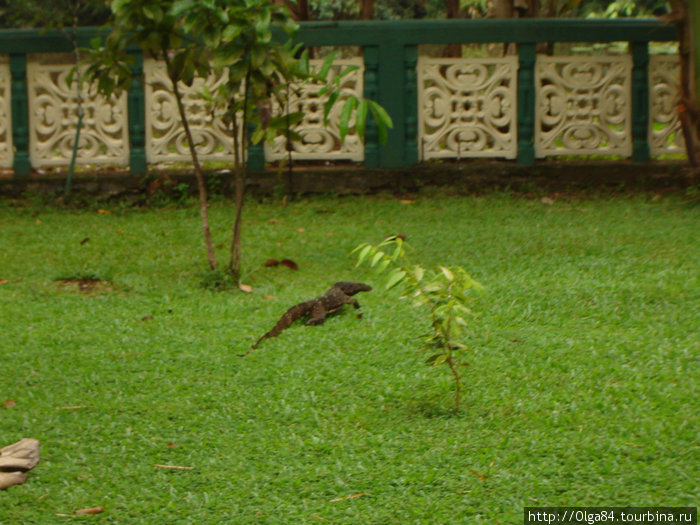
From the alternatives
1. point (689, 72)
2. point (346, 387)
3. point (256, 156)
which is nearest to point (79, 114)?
point (256, 156)

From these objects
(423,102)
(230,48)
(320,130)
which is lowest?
(320,130)

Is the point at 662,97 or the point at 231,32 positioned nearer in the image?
the point at 231,32

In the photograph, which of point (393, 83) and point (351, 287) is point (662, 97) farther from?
point (351, 287)

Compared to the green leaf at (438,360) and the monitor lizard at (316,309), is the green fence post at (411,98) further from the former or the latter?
the green leaf at (438,360)

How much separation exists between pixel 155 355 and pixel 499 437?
1784 millimetres

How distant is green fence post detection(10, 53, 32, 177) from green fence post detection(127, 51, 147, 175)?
36.8 inches

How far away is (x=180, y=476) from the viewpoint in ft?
9.56

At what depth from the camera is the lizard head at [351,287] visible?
4.81m

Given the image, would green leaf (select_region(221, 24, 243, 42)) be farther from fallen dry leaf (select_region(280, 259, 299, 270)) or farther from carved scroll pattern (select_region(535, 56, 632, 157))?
carved scroll pattern (select_region(535, 56, 632, 157))

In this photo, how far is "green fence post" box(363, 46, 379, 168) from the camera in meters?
7.84

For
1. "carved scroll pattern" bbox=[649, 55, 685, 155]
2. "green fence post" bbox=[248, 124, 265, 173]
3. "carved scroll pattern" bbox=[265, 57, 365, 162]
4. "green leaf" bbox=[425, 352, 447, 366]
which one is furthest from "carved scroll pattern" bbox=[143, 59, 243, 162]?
"green leaf" bbox=[425, 352, 447, 366]

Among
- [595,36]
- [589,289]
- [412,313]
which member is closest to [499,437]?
[412,313]

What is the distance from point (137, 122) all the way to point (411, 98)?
2488 millimetres

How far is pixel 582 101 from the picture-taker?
7.84 metres
